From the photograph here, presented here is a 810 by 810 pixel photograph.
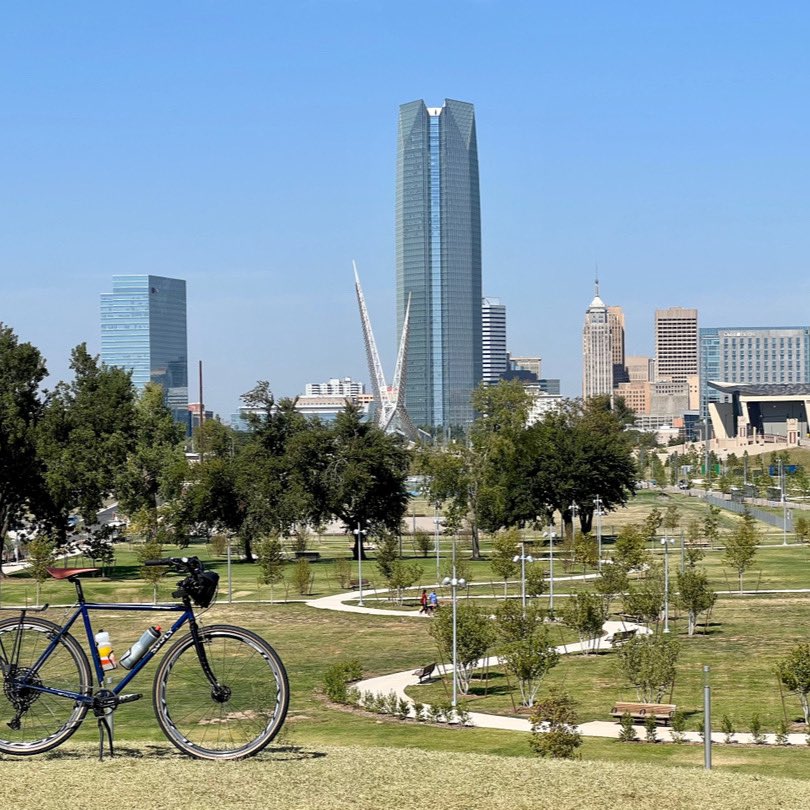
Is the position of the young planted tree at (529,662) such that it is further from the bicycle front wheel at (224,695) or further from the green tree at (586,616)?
the bicycle front wheel at (224,695)

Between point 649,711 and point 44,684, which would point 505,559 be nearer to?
point 649,711

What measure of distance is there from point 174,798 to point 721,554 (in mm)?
70664

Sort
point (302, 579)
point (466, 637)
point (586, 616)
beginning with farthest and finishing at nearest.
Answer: point (302, 579) < point (586, 616) < point (466, 637)

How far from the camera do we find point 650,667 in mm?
31328

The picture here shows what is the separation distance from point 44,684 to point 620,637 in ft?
105

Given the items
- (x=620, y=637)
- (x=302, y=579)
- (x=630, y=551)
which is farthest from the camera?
(x=302, y=579)

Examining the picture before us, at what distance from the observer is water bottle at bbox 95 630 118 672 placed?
1343 centimetres

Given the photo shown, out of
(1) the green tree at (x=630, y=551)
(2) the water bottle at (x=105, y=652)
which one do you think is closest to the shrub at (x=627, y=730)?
(2) the water bottle at (x=105, y=652)

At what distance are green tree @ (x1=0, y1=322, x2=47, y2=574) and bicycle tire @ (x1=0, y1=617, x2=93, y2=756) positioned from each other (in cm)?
5594

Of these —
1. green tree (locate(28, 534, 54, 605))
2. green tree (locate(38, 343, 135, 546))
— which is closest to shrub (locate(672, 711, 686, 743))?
green tree (locate(28, 534, 54, 605))

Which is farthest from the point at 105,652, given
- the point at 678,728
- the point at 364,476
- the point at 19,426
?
the point at 364,476

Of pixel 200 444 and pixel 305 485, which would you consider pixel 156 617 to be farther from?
pixel 200 444

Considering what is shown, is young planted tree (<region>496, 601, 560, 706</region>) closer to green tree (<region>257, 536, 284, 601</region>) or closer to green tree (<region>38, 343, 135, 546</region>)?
green tree (<region>257, 536, 284, 601</region>)

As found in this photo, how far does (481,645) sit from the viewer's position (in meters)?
35.6
